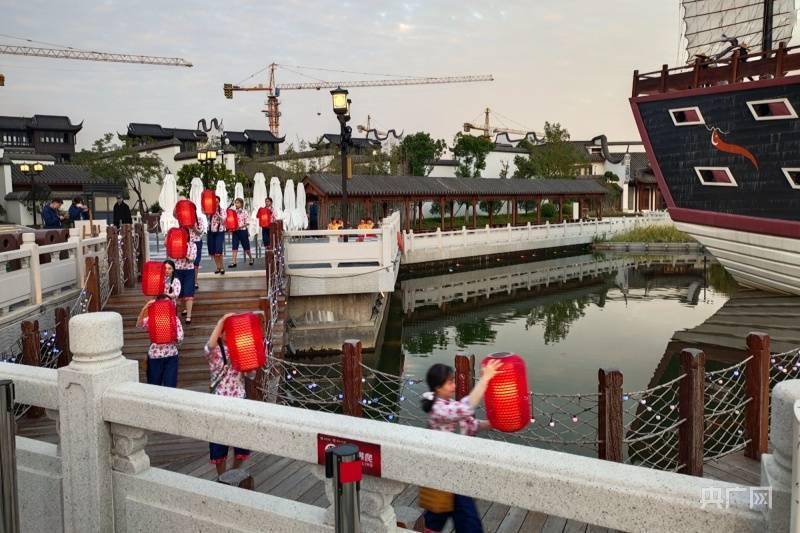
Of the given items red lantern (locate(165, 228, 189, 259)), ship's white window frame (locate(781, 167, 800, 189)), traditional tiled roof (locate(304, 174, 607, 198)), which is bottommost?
red lantern (locate(165, 228, 189, 259))

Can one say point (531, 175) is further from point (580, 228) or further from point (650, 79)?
point (650, 79)

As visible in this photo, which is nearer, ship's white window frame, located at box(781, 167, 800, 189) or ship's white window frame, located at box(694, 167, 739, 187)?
ship's white window frame, located at box(781, 167, 800, 189)

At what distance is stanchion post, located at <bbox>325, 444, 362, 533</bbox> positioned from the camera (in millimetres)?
2398

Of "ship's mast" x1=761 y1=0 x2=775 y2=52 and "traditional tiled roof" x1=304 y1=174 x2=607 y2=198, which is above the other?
"ship's mast" x1=761 y1=0 x2=775 y2=52

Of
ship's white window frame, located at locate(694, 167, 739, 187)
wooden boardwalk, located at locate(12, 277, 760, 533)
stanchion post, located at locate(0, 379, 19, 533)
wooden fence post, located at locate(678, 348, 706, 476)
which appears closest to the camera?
stanchion post, located at locate(0, 379, 19, 533)

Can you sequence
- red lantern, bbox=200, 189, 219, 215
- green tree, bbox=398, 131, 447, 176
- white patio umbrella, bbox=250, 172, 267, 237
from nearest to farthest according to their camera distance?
red lantern, bbox=200, 189, 219, 215 < white patio umbrella, bbox=250, 172, 267, 237 < green tree, bbox=398, 131, 447, 176

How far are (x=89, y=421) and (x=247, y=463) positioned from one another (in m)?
2.46

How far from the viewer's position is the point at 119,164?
120 ft

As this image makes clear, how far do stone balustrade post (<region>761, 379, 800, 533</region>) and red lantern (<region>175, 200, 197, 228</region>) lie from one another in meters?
8.56

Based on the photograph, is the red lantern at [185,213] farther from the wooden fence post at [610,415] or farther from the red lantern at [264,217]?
the wooden fence post at [610,415]

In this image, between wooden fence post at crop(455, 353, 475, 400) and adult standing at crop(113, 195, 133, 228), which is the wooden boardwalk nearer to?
wooden fence post at crop(455, 353, 475, 400)

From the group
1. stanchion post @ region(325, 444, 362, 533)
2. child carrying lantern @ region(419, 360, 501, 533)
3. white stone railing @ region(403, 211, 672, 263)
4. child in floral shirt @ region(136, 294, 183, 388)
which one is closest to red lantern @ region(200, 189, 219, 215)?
child in floral shirt @ region(136, 294, 183, 388)

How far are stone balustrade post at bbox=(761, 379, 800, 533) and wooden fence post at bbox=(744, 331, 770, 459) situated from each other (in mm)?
4229

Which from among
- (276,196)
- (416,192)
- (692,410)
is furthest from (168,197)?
(416,192)
